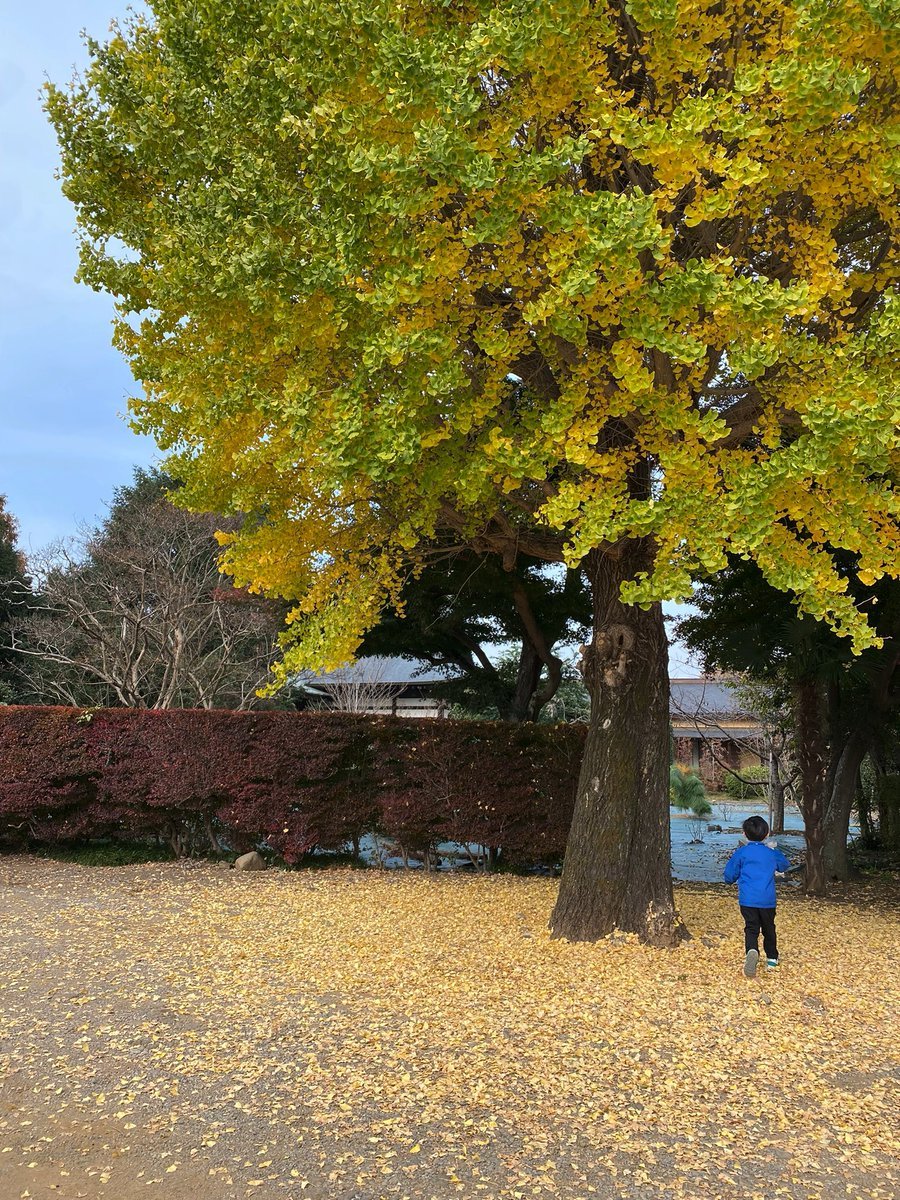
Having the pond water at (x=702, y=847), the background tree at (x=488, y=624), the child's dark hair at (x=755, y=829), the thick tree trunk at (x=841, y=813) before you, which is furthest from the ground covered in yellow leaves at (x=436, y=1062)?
the background tree at (x=488, y=624)

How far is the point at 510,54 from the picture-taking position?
14.4 ft

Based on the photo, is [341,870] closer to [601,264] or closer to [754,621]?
[754,621]

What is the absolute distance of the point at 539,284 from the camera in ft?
17.5

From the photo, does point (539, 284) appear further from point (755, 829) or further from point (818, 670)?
point (818, 670)

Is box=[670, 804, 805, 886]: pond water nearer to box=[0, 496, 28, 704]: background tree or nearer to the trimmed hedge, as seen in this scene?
the trimmed hedge

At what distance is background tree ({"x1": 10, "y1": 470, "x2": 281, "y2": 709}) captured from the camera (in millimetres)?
13844

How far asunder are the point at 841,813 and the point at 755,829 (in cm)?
523

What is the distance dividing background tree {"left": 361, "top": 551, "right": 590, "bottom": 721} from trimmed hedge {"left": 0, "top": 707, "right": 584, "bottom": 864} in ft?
5.28

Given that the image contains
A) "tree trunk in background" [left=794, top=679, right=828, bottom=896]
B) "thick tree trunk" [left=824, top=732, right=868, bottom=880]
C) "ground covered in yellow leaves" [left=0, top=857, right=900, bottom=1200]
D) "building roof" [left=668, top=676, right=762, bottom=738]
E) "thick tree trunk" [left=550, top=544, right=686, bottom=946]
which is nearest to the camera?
"ground covered in yellow leaves" [left=0, top=857, right=900, bottom=1200]

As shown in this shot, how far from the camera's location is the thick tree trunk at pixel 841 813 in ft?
33.4

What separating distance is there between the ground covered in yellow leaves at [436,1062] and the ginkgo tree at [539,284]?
121cm

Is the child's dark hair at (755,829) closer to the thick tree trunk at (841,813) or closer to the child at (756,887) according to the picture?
the child at (756,887)

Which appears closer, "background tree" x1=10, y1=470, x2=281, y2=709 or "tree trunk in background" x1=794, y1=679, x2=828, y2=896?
"tree trunk in background" x1=794, y1=679, x2=828, y2=896

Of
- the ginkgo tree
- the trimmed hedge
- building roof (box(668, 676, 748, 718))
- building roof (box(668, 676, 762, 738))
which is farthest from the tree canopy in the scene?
building roof (box(668, 676, 748, 718))
